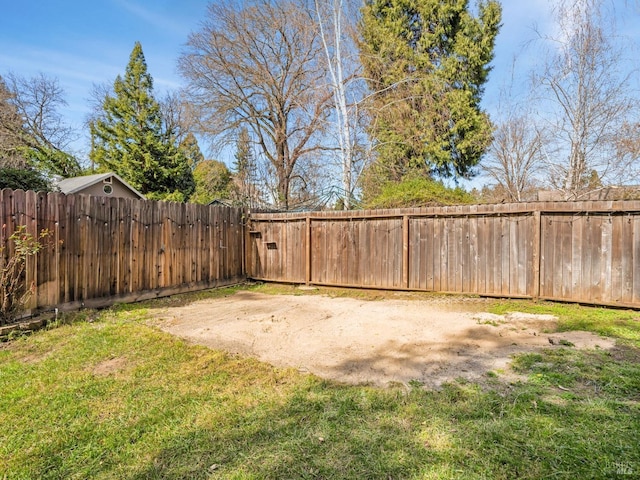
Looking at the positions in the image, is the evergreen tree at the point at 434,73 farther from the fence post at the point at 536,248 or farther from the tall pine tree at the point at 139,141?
the tall pine tree at the point at 139,141

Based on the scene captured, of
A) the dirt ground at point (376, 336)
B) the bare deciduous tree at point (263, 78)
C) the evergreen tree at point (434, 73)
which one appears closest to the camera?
the dirt ground at point (376, 336)

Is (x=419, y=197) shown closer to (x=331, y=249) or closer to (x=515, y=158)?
(x=331, y=249)

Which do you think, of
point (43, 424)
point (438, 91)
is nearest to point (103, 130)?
point (438, 91)

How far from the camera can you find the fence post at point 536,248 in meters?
5.18

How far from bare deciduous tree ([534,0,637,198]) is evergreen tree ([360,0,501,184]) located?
3785mm

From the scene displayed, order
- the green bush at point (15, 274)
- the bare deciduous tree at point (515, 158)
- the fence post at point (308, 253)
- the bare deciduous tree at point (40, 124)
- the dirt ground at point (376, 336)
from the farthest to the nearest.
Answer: the bare deciduous tree at point (40, 124)
the bare deciduous tree at point (515, 158)
the fence post at point (308, 253)
the green bush at point (15, 274)
the dirt ground at point (376, 336)

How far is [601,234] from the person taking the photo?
482 centimetres

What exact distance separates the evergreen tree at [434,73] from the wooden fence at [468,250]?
6.09 m

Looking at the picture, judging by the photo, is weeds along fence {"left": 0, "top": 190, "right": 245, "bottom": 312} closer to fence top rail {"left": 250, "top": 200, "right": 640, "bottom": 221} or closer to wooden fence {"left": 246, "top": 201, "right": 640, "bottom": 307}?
wooden fence {"left": 246, "top": 201, "right": 640, "bottom": 307}

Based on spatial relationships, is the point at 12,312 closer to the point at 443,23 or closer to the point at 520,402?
the point at 520,402

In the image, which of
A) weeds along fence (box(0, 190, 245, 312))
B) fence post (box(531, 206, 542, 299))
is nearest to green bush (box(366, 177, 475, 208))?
fence post (box(531, 206, 542, 299))

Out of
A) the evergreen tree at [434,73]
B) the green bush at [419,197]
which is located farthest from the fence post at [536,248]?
the evergreen tree at [434,73]

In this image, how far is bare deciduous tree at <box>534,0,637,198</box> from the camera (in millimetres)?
8164

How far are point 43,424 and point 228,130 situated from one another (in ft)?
48.6
